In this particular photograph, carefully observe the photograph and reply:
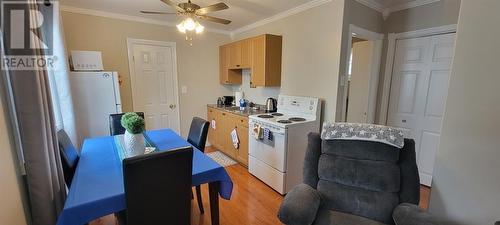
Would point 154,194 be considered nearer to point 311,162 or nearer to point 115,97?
point 311,162

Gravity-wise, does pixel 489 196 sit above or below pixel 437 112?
below

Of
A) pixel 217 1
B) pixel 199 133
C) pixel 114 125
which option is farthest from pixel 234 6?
pixel 114 125

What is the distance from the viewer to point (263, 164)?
2.78 m

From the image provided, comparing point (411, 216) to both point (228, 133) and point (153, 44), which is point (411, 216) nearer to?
point (228, 133)

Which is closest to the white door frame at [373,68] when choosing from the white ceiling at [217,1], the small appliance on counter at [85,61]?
the white ceiling at [217,1]

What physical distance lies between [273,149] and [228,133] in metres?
1.28

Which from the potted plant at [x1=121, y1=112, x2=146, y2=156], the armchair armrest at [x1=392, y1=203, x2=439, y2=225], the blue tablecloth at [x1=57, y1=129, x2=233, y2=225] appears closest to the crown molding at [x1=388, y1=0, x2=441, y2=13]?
the armchair armrest at [x1=392, y1=203, x2=439, y2=225]

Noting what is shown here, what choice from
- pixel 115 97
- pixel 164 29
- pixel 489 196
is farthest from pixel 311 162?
pixel 164 29

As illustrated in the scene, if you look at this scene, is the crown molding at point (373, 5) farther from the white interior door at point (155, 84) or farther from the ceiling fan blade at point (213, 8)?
the white interior door at point (155, 84)

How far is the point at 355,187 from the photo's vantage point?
62.6 inches

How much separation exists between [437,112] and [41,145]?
377cm

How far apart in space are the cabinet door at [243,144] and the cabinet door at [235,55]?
1196mm

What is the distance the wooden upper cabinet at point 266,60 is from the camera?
315cm

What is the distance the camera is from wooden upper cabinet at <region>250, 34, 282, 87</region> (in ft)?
10.3
